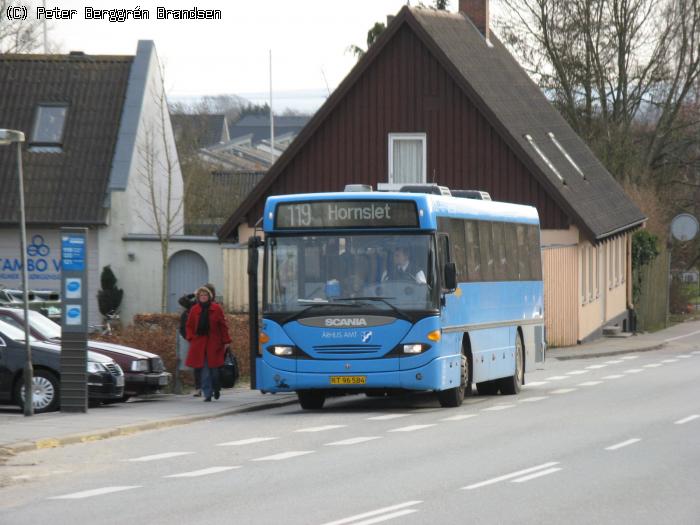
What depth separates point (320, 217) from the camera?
21.1 metres

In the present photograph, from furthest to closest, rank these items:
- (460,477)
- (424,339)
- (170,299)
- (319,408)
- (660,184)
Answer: (660,184)
(170,299)
(319,408)
(424,339)
(460,477)

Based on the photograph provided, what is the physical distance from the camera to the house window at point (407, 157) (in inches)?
1748

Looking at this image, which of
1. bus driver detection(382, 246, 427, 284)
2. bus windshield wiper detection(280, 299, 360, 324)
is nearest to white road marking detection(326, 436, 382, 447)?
bus windshield wiper detection(280, 299, 360, 324)

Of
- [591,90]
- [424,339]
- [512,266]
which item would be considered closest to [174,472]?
[424,339]

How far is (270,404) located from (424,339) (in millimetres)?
3418

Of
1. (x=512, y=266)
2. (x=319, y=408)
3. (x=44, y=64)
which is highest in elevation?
(x=44, y=64)

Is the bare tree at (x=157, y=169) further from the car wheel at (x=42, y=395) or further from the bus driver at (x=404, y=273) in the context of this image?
the bus driver at (x=404, y=273)

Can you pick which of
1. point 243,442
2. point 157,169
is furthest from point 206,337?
point 157,169

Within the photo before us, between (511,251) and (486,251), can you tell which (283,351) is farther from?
(511,251)

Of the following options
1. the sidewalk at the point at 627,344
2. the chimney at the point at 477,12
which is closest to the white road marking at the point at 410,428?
the sidewalk at the point at 627,344

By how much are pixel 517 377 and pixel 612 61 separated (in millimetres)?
33313

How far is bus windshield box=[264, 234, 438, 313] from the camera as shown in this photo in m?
20.7

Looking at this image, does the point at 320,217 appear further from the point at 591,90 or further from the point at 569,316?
the point at 591,90

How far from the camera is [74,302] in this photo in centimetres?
1997
